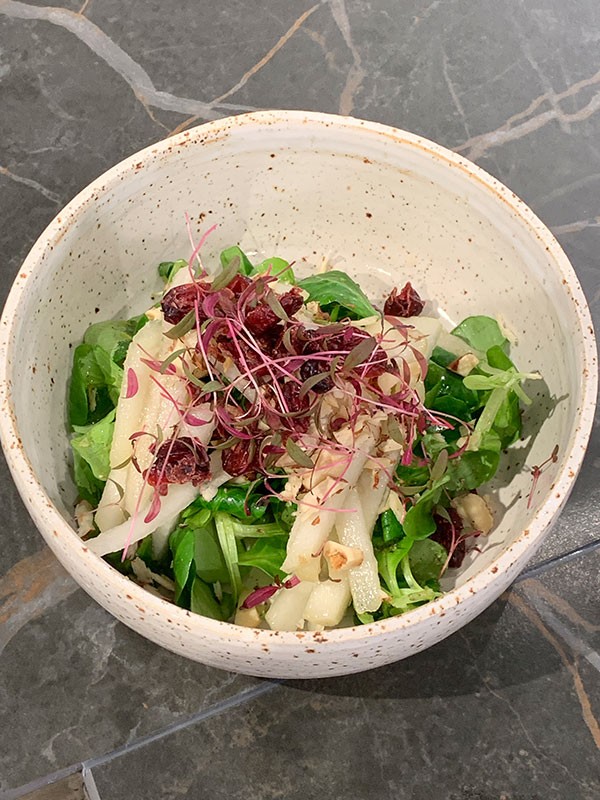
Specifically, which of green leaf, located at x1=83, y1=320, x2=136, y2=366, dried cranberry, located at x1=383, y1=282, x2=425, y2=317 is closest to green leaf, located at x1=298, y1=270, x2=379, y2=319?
dried cranberry, located at x1=383, y1=282, x2=425, y2=317

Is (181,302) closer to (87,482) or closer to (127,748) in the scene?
(87,482)

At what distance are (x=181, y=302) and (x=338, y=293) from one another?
0.80 ft

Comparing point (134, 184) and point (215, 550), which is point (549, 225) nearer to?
point (134, 184)

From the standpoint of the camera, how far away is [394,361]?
1008mm

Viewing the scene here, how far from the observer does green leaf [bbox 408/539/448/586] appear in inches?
40.9

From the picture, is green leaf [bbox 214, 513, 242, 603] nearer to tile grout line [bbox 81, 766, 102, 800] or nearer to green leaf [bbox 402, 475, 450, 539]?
green leaf [bbox 402, 475, 450, 539]

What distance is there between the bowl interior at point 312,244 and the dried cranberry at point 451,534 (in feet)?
0.07


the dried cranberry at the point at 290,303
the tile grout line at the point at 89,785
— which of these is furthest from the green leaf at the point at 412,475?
the tile grout line at the point at 89,785

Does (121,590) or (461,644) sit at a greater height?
(121,590)

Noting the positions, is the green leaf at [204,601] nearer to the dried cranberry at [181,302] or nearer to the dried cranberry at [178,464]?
the dried cranberry at [178,464]

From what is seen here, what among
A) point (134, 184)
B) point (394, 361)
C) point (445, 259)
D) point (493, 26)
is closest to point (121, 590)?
point (394, 361)

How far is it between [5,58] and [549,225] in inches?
39.9

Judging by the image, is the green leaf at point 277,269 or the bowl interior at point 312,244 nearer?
the bowl interior at point 312,244

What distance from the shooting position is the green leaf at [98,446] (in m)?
1.04
